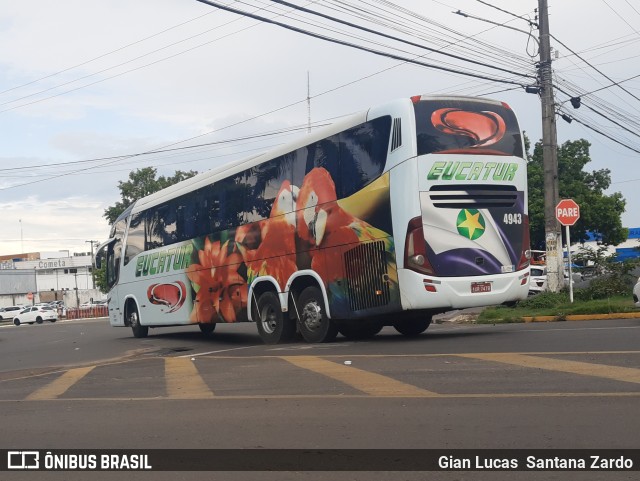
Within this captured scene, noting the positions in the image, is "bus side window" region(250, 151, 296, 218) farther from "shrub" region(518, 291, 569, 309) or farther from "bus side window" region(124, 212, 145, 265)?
"shrub" region(518, 291, 569, 309)

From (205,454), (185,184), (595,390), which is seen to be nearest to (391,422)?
(205,454)

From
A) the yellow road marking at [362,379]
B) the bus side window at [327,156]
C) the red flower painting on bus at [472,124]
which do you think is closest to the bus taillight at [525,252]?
the red flower painting on bus at [472,124]

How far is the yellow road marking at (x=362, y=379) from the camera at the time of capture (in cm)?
855

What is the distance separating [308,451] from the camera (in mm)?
6164

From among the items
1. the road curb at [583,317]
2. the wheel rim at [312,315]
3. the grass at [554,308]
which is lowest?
the road curb at [583,317]

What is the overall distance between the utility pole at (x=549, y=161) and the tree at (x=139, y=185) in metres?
44.2

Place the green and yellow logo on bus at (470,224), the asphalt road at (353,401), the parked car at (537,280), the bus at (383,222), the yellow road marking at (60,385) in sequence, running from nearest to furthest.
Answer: the asphalt road at (353,401)
the yellow road marking at (60,385)
the bus at (383,222)
the green and yellow logo on bus at (470,224)
the parked car at (537,280)

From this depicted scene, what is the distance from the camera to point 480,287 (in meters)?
13.6

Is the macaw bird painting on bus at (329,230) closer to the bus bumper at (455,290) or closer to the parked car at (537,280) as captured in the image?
the bus bumper at (455,290)

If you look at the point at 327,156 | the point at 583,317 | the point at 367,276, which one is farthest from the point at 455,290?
the point at 583,317

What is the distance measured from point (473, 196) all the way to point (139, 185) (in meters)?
54.7

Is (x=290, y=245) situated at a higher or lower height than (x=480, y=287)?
higher

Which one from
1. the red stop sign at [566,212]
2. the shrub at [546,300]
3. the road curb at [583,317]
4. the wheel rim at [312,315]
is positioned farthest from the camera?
the shrub at [546,300]

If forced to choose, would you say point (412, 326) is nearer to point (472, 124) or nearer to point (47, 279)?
point (472, 124)
